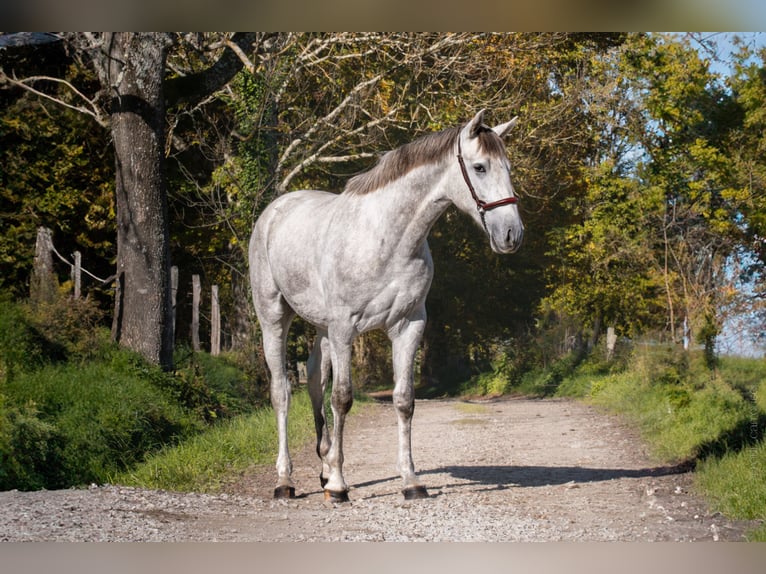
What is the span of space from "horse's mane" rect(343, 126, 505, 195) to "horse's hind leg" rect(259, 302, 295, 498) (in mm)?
1285

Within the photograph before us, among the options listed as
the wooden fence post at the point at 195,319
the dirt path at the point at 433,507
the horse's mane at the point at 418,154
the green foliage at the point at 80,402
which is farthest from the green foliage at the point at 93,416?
the wooden fence post at the point at 195,319

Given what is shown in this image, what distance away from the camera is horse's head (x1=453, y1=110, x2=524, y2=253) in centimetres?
486

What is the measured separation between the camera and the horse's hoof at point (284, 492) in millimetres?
5680

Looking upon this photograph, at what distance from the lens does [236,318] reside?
12219 millimetres

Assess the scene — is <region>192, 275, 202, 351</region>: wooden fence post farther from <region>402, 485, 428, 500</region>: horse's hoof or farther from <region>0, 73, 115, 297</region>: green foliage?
<region>402, 485, 428, 500</region>: horse's hoof

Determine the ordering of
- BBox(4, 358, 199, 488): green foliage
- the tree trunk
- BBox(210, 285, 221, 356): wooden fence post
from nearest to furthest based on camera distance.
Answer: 1. BBox(4, 358, 199, 488): green foliage
2. the tree trunk
3. BBox(210, 285, 221, 356): wooden fence post

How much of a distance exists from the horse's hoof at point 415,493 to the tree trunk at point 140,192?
425 centimetres

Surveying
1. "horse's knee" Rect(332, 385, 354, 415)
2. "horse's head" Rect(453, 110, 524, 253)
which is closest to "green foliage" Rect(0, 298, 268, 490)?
"horse's knee" Rect(332, 385, 354, 415)

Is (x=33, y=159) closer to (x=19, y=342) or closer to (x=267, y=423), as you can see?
(x=19, y=342)

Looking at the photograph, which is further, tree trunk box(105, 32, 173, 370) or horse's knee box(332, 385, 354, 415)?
tree trunk box(105, 32, 173, 370)

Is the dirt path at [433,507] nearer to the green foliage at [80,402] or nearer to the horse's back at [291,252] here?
the green foliage at [80,402]

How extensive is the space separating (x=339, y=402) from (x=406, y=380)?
42cm

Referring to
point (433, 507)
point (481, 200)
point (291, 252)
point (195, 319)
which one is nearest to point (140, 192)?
point (195, 319)
